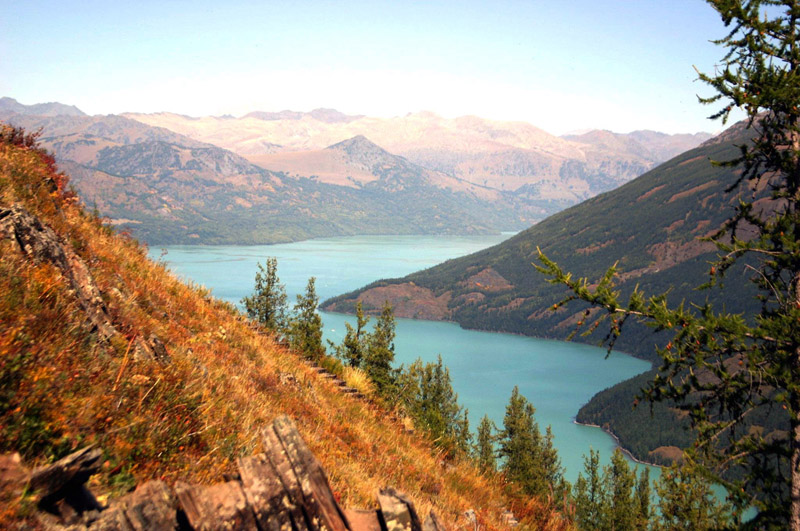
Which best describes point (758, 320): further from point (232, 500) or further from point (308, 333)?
point (308, 333)

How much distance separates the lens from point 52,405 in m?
4.48

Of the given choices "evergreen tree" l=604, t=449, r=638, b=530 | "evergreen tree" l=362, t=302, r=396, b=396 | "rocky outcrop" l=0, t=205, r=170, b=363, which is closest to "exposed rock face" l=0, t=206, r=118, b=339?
"rocky outcrop" l=0, t=205, r=170, b=363

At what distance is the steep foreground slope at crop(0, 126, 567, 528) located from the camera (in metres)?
4.55

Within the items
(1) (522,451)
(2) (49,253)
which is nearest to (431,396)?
(1) (522,451)

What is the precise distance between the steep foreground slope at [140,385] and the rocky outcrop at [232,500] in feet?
0.83

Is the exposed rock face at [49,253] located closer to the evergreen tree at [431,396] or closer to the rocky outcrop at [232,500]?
the rocky outcrop at [232,500]

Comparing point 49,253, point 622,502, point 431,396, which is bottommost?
point 622,502

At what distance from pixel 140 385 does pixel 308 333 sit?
39.6m

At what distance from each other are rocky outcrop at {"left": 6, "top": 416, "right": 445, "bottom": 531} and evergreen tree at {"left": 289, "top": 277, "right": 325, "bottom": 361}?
11758mm

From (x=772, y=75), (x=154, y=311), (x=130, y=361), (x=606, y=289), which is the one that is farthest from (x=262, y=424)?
(x=772, y=75)

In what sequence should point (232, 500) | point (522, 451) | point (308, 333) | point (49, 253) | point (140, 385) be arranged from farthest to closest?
1. point (522, 451)
2. point (308, 333)
3. point (49, 253)
4. point (140, 385)
5. point (232, 500)

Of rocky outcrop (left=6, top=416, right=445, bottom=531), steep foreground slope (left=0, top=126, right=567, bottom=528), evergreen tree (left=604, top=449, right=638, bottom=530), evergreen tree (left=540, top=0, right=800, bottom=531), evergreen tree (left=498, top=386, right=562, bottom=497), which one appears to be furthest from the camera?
evergreen tree (left=498, top=386, right=562, bottom=497)

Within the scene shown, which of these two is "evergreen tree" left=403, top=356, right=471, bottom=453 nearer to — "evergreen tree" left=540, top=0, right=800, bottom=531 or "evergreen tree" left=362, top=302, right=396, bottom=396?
"evergreen tree" left=362, top=302, right=396, bottom=396

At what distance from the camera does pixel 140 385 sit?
5.64 meters
